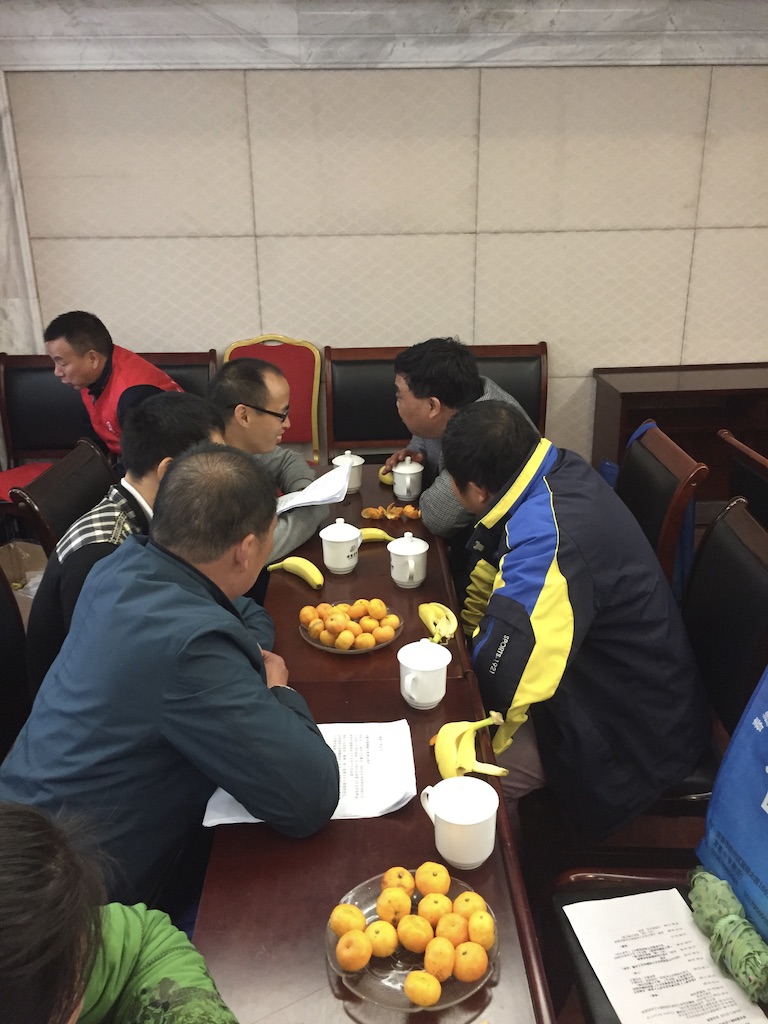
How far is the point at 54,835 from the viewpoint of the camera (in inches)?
26.0

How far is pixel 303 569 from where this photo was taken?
6.06ft

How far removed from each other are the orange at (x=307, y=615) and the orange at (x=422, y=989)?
32.1 inches

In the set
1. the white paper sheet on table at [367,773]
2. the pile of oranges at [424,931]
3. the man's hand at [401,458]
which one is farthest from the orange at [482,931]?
the man's hand at [401,458]

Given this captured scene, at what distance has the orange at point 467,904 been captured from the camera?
88cm

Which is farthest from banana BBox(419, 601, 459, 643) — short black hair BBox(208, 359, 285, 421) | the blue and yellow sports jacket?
short black hair BBox(208, 359, 285, 421)

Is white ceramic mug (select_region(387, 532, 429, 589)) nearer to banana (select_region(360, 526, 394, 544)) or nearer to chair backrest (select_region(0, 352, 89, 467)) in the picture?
banana (select_region(360, 526, 394, 544))

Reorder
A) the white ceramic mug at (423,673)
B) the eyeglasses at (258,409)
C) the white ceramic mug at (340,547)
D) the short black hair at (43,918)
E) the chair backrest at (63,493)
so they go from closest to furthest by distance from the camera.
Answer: the short black hair at (43,918) → the white ceramic mug at (423,673) → the white ceramic mug at (340,547) → the chair backrest at (63,493) → the eyeglasses at (258,409)

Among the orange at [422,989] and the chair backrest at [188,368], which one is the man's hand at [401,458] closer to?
the chair backrest at [188,368]

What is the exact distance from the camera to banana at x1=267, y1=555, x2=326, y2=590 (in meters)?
1.81

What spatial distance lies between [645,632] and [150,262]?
303 centimetres

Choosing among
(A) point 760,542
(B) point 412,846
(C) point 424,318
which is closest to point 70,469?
(B) point 412,846

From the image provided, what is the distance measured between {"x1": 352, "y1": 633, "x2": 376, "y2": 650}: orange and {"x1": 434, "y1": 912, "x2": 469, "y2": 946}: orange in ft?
2.16

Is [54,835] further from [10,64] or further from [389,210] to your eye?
[10,64]

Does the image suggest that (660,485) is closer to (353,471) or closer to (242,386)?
(353,471)
